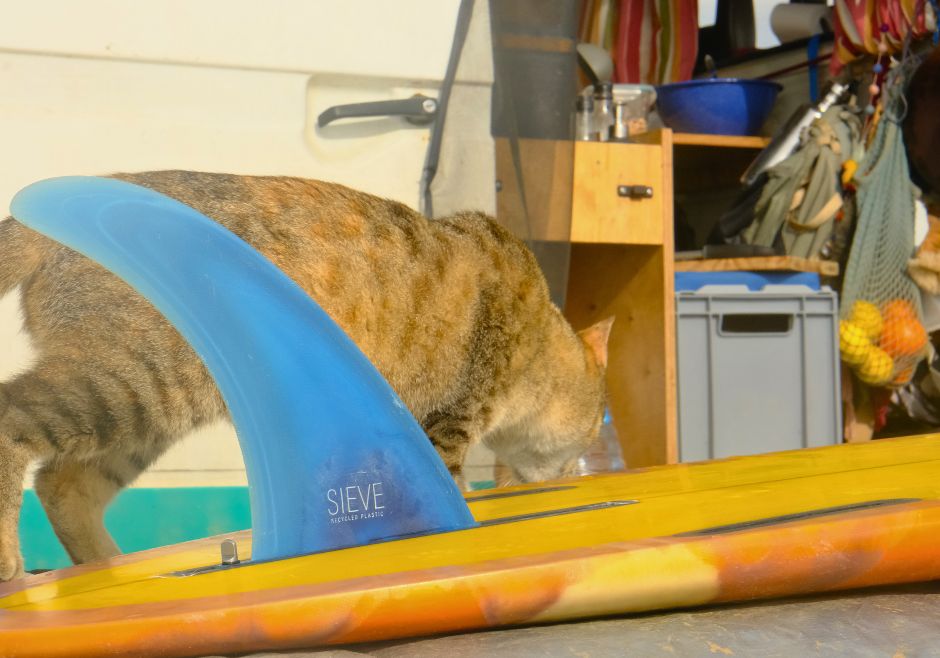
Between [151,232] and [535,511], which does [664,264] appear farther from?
[151,232]

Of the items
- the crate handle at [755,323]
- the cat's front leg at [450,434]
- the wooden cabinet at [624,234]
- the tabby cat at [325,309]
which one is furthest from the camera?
the crate handle at [755,323]

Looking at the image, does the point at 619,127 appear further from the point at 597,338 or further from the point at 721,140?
the point at 597,338

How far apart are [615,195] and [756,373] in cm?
68

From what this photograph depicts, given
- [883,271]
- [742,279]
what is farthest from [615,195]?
[883,271]

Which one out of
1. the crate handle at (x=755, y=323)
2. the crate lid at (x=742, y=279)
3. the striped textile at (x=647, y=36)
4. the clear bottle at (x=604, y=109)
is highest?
the striped textile at (x=647, y=36)

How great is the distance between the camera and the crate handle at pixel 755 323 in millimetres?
3025

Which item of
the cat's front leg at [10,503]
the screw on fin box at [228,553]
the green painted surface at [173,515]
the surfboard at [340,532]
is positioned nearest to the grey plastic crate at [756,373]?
the green painted surface at [173,515]

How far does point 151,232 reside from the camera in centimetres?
98

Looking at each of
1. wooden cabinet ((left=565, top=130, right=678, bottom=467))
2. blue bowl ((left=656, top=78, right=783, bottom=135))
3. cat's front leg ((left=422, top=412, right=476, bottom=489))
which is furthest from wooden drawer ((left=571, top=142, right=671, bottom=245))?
cat's front leg ((left=422, top=412, right=476, bottom=489))

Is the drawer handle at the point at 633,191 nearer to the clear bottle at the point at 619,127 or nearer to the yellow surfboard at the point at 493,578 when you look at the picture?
the clear bottle at the point at 619,127

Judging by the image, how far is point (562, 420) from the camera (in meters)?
2.37

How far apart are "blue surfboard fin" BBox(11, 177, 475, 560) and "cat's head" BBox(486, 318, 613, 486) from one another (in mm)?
1203

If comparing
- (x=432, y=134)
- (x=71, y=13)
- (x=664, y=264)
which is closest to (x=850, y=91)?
(x=664, y=264)

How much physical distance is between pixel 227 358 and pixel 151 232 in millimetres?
146
